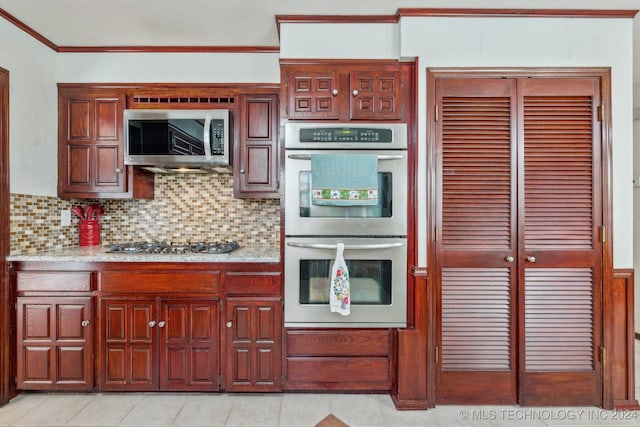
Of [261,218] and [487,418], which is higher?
[261,218]

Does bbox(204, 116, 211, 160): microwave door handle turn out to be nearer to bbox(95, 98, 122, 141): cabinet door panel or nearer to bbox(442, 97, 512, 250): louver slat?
bbox(95, 98, 122, 141): cabinet door panel

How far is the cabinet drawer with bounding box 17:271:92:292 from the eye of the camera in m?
2.12

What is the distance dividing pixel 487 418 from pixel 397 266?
993 mm

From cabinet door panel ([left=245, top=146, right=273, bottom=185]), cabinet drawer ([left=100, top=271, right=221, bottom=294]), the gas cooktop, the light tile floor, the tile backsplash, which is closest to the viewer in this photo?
the light tile floor

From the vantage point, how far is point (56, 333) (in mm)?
2123

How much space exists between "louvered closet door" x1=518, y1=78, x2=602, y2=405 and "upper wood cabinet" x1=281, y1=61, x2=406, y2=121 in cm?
78

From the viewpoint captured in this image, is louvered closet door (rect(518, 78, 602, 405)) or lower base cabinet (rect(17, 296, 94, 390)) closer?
louvered closet door (rect(518, 78, 602, 405))

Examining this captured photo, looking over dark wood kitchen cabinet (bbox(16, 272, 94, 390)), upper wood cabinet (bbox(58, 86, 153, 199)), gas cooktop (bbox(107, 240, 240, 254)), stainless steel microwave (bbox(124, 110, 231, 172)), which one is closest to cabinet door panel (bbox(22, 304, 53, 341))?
dark wood kitchen cabinet (bbox(16, 272, 94, 390))

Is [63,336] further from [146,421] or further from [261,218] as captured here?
[261,218]

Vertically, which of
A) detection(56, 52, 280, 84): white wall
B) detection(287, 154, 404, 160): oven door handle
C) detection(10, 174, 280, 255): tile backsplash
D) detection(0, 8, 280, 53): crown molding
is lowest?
detection(10, 174, 280, 255): tile backsplash

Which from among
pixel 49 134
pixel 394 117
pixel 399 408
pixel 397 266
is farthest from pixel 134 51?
pixel 399 408

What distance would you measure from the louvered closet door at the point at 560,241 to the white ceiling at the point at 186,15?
0.62 m

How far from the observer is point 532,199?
79.7 inches

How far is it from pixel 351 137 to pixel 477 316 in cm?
133
